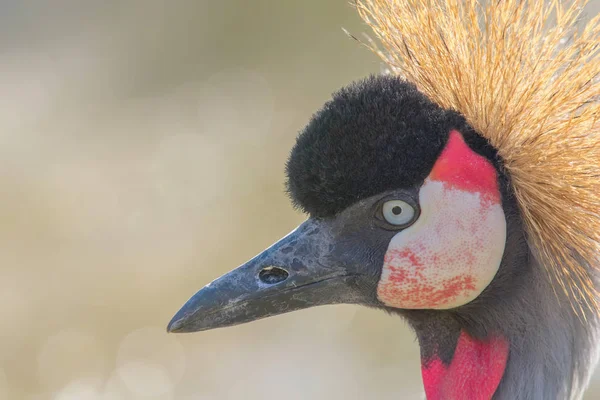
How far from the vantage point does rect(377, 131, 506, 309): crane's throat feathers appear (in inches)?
61.4

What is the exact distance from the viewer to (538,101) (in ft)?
5.18

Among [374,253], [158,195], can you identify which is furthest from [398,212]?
[158,195]

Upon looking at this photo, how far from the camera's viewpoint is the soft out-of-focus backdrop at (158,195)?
3.46m

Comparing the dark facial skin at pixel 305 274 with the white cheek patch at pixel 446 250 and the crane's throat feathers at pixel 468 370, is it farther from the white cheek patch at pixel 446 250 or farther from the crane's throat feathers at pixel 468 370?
the crane's throat feathers at pixel 468 370

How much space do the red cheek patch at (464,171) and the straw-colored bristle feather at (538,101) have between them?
4 centimetres

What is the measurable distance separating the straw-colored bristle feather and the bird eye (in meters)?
0.20

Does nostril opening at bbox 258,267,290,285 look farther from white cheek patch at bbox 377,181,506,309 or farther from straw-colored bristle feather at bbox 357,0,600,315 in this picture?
straw-colored bristle feather at bbox 357,0,600,315

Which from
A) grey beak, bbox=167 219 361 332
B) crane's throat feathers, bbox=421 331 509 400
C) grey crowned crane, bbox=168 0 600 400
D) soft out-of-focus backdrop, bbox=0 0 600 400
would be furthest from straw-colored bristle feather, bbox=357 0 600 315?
soft out-of-focus backdrop, bbox=0 0 600 400

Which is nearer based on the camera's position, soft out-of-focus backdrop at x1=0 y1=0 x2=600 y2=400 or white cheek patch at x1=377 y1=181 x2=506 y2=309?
white cheek patch at x1=377 y1=181 x2=506 y2=309

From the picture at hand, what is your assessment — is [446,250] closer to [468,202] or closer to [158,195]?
[468,202]

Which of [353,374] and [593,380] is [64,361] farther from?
[593,380]

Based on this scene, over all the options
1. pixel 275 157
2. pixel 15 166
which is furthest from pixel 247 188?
pixel 15 166

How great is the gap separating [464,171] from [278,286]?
1.33ft

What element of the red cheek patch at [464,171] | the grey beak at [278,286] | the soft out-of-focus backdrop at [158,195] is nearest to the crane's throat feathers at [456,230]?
the red cheek patch at [464,171]
